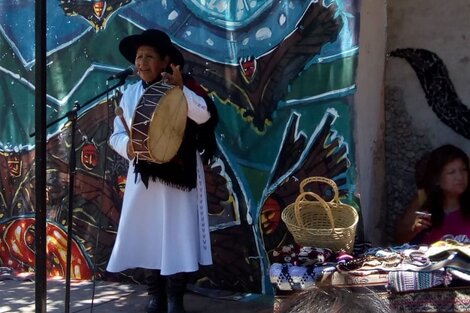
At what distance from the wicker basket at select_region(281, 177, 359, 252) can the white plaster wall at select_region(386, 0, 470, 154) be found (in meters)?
1.07

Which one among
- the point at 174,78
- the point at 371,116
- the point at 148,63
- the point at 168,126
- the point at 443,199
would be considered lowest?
the point at 443,199

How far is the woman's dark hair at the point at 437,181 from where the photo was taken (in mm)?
4660

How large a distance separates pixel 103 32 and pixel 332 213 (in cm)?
244

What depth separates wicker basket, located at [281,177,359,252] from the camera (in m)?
4.10

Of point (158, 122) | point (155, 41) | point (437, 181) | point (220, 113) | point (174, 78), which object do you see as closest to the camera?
point (158, 122)

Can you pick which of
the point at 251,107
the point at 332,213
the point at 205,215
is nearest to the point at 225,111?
the point at 251,107

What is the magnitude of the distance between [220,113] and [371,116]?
3.34 ft

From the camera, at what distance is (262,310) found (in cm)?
500

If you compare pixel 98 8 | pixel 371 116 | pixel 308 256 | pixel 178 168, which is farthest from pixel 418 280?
pixel 98 8

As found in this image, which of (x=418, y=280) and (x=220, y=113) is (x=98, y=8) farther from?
(x=418, y=280)

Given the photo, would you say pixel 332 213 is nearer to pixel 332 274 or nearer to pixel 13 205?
pixel 332 274

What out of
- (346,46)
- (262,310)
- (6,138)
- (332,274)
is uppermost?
(346,46)

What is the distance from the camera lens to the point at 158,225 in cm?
465

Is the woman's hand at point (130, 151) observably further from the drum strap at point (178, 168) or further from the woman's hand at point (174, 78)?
the woman's hand at point (174, 78)
